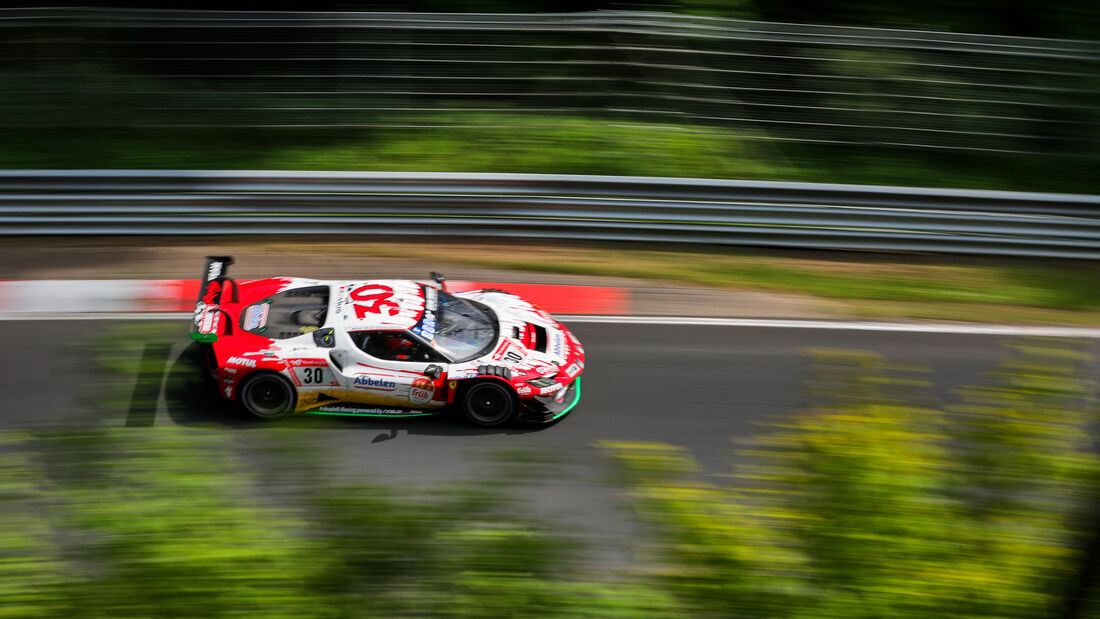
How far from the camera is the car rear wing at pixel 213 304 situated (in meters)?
8.15

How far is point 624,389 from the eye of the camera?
9.22 metres

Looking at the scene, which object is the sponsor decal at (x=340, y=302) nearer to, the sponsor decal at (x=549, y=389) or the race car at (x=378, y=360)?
the race car at (x=378, y=360)

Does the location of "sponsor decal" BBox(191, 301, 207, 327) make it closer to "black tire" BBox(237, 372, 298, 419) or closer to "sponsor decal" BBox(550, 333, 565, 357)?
"black tire" BBox(237, 372, 298, 419)

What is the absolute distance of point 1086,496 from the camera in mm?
3674

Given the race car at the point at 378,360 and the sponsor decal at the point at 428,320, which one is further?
the sponsor decal at the point at 428,320

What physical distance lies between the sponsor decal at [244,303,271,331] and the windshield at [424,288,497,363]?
145 centimetres

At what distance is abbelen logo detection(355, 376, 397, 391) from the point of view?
8102 millimetres

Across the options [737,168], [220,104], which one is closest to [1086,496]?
[737,168]

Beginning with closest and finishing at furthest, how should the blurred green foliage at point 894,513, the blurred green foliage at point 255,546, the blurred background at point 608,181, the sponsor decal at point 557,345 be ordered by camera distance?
the blurred green foliage at point 255,546 → the blurred green foliage at point 894,513 → the sponsor decal at point 557,345 → the blurred background at point 608,181

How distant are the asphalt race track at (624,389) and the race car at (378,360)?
0.26 m

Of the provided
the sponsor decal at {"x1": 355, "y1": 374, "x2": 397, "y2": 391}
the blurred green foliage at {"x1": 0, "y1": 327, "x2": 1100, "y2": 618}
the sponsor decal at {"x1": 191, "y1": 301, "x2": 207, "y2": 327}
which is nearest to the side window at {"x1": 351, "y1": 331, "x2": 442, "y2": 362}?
the sponsor decal at {"x1": 355, "y1": 374, "x2": 397, "y2": 391}

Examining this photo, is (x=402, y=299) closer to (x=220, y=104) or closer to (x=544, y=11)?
(x=220, y=104)

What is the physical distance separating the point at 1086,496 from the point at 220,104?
456 inches

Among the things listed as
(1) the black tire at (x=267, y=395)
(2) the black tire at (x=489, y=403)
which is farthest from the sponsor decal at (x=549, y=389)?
(1) the black tire at (x=267, y=395)
